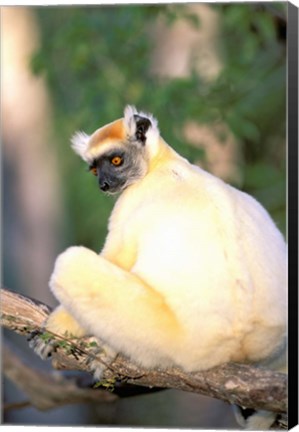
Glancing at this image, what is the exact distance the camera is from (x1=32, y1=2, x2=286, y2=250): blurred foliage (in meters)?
7.11

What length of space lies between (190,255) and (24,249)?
17.8 feet

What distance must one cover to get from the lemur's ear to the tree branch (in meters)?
1.03

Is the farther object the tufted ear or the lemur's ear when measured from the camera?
the tufted ear

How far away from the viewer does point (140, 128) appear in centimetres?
448

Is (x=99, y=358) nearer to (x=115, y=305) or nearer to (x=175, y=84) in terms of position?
(x=115, y=305)

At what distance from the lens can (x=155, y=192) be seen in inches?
161

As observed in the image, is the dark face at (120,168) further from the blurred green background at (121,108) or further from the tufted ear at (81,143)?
the blurred green background at (121,108)

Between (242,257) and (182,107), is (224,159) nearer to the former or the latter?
(182,107)

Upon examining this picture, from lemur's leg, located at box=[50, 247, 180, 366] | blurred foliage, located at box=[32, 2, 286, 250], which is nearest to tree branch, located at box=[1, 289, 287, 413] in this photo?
lemur's leg, located at box=[50, 247, 180, 366]

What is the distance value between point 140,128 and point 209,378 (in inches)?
55.2

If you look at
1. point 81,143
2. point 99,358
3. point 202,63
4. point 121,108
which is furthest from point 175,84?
point 99,358

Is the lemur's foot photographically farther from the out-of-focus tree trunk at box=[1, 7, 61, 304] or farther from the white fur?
the out-of-focus tree trunk at box=[1, 7, 61, 304]

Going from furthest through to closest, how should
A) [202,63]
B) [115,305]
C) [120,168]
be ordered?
[202,63]
[120,168]
[115,305]

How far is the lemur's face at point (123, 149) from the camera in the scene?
4.41 m
